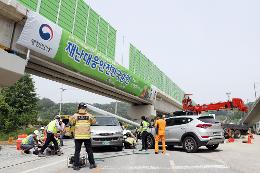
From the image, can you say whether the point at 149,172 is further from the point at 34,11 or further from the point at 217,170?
the point at 34,11

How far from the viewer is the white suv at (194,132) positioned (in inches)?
536

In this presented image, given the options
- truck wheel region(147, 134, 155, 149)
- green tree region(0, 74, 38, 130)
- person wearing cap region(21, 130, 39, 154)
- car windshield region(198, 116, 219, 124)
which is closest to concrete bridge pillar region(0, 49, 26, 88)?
person wearing cap region(21, 130, 39, 154)

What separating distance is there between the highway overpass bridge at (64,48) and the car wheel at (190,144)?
8.17 m

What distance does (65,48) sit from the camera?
1698 cm

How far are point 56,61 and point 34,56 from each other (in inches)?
50.3

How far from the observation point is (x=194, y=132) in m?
13.8

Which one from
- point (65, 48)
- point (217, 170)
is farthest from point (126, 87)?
point (217, 170)

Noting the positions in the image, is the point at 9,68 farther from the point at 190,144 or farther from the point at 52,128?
the point at 190,144

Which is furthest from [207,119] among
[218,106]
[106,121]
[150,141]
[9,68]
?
[218,106]

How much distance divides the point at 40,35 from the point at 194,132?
882cm

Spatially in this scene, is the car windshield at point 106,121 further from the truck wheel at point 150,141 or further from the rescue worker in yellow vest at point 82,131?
the rescue worker in yellow vest at point 82,131

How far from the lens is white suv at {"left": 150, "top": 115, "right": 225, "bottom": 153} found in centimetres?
1361

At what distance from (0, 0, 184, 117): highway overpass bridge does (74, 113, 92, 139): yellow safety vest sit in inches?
232

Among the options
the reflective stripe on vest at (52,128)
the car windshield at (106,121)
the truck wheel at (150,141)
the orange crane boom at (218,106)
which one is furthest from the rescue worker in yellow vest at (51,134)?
the orange crane boom at (218,106)
